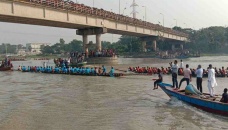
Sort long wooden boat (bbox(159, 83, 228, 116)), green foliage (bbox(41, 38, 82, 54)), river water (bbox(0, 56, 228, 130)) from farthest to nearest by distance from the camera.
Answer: green foliage (bbox(41, 38, 82, 54)) < long wooden boat (bbox(159, 83, 228, 116)) < river water (bbox(0, 56, 228, 130))

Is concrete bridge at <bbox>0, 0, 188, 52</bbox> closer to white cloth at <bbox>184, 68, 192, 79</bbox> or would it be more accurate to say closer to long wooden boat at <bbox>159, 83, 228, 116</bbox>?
white cloth at <bbox>184, 68, 192, 79</bbox>

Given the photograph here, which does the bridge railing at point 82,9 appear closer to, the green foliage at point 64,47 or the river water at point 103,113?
the river water at point 103,113

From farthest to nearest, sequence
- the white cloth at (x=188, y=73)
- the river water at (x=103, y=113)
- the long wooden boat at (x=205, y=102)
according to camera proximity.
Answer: the white cloth at (x=188, y=73), the long wooden boat at (x=205, y=102), the river water at (x=103, y=113)

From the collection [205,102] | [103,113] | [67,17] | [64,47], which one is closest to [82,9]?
[67,17]

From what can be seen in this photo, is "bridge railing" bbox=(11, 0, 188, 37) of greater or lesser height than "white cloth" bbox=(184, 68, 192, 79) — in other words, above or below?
above

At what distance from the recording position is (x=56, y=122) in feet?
40.6

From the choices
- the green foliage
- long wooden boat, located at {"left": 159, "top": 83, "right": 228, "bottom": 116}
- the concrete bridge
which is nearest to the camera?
long wooden boat, located at {"left": 159, "top": 83, "right": 228, "bottom": 116}

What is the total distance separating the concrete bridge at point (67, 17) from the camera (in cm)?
3344

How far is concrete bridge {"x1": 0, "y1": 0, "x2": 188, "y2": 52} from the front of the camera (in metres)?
33.4

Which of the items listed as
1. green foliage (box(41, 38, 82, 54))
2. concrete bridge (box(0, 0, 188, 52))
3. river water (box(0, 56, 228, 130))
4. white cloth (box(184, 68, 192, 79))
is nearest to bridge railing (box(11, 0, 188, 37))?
concrete bridge (box(0, 0, 188, 52))

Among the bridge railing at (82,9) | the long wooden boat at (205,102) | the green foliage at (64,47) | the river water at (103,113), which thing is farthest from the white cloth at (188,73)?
the green foliage at (64,47)

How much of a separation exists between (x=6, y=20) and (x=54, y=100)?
73.5 ft

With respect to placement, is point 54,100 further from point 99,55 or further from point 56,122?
point 99,55

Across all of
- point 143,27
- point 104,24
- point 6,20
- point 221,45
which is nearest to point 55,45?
point 221,45
